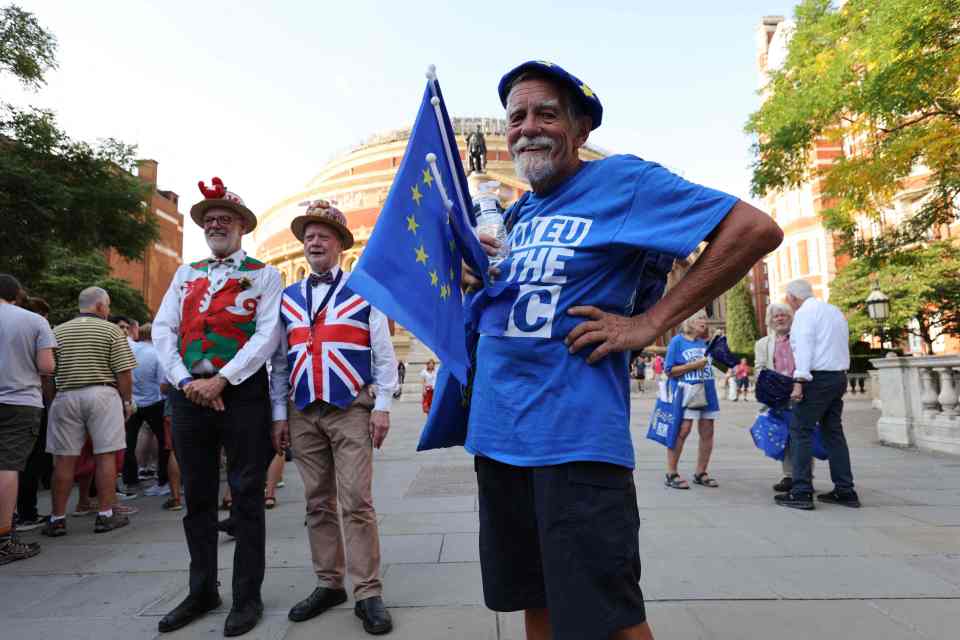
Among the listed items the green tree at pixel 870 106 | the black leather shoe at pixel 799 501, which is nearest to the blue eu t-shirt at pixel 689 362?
the black leather shoe at pixel 799 501

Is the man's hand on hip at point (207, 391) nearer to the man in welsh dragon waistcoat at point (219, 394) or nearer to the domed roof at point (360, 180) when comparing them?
the man in welsh dragon waistcoat at point (219, 394)

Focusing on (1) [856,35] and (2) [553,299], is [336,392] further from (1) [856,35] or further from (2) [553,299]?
(1) [856,35]

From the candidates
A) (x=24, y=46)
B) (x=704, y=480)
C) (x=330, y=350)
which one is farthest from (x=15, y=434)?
(x=24, y=46)

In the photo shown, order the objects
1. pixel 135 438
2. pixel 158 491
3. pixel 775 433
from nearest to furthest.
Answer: pixel 775 433, pixel 158 491, pixel 135 438

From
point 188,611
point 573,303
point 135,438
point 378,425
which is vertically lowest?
point 188,611

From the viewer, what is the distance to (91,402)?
17.1 feet

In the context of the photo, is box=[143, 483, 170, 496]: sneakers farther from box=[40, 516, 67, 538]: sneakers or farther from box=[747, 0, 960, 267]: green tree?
box=[747, 0, 960, 267]: green tree

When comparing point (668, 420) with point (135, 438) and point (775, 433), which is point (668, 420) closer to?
point (775, 433)

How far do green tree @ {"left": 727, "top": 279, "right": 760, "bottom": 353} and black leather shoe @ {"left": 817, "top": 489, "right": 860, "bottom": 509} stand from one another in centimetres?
4844

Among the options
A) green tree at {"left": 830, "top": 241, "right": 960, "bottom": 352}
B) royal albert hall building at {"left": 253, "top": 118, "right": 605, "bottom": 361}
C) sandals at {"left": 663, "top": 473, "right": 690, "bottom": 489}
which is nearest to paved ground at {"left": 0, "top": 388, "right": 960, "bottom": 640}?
sandals at {"left": 663, "top": 473, "right": 690, "bottom": 489}

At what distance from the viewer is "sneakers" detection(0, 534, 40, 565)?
420cm

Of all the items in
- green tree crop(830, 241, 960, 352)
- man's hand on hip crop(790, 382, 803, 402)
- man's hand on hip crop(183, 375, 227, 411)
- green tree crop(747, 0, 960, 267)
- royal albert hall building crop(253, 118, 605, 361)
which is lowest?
man's hand on hip crop(790, 382, 803, 402)

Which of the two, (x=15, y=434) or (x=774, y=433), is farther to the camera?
(x=774, y=433)

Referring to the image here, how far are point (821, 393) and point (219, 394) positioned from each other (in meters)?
5.06
